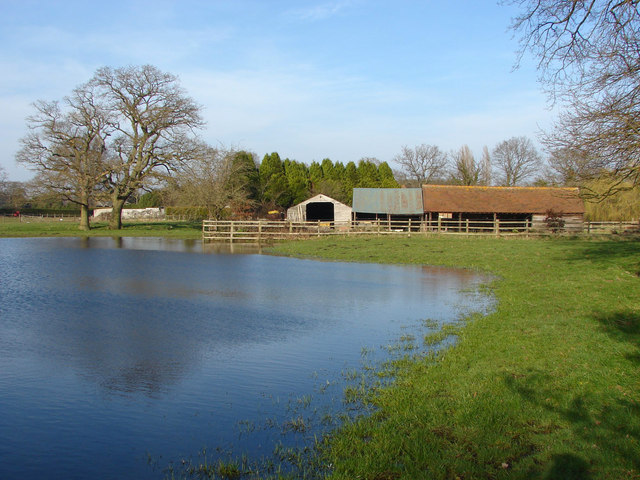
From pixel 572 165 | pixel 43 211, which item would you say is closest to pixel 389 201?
pixel 572 165

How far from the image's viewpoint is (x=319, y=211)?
54.2 metres

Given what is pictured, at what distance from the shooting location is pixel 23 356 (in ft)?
27.0

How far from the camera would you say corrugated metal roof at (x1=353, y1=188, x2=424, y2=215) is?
146 feet

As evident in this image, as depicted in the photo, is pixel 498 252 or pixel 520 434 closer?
pixel 520 434

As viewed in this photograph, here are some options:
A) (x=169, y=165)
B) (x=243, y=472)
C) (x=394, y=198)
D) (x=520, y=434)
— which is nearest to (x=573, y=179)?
(x=520, y=434)

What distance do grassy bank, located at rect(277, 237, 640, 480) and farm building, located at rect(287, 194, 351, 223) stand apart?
38.4 meters

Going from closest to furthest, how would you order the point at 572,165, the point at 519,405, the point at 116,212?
the point at 519,405
the point at 572,165
the point at 116,212

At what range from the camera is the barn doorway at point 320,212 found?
53.1 meters

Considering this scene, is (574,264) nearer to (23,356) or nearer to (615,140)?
(615,140)

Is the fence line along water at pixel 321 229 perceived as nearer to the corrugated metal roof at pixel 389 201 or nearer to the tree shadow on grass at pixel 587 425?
the corrugated metal roof at pixel 389 201

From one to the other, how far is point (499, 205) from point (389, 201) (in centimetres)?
926

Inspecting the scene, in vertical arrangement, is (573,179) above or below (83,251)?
above

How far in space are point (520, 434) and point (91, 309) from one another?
10025mm

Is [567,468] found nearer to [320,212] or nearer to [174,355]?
[174,355]
